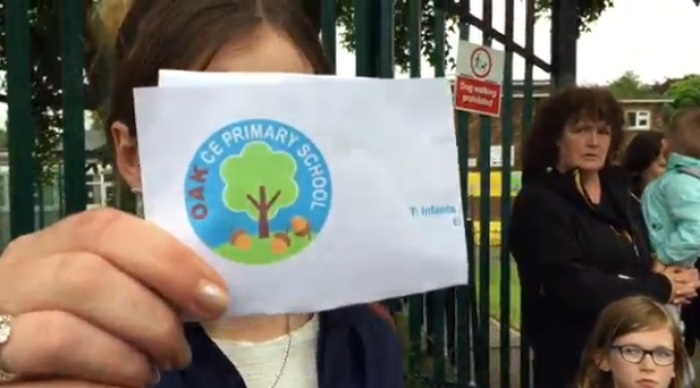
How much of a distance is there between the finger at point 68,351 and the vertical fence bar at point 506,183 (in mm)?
2958

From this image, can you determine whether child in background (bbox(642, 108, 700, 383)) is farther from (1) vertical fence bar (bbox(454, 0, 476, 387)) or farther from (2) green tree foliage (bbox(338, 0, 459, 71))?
(2) green tree foliage (bbox(338, 0, 459, 71))

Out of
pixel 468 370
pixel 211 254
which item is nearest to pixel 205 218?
pixel 211 254

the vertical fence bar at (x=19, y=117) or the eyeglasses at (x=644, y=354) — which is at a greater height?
the vertical fence bar at (x=19, y=117)

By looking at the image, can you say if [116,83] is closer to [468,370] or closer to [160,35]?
[160,35]

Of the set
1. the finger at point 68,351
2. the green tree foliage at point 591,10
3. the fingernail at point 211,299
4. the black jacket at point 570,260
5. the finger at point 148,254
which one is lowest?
the black jacket at point 570,260

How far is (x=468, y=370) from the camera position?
3.73 m

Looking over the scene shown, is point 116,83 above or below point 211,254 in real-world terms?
above

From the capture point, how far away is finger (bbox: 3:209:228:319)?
2.52 ft

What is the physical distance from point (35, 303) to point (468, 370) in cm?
Result: 306

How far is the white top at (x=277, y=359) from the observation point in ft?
3.37

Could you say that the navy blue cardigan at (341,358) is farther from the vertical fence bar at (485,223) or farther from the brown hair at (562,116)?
the vertical fence bar at (485,223)

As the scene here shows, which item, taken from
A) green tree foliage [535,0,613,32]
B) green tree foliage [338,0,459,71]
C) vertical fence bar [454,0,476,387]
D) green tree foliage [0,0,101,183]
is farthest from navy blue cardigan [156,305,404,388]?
green tree foliage [535,0,613,32]

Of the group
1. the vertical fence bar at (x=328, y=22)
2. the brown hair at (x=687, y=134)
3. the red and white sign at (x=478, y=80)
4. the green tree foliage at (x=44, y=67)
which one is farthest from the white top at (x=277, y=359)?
the brown hair at (x=687, y=134)

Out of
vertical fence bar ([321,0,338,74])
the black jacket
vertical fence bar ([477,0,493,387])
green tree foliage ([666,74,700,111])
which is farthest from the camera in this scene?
green tree foliage ([666,74,700,111])
